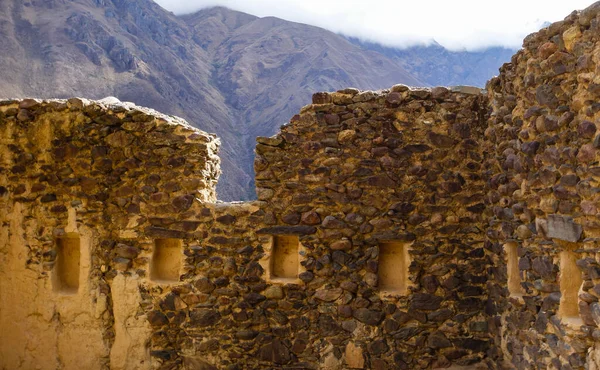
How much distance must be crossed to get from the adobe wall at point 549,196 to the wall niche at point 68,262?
3.82 meters

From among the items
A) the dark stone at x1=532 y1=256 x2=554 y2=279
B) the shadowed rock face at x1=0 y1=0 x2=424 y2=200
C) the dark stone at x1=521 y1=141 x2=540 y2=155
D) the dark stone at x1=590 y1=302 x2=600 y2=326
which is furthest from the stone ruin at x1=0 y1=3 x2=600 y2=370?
the shadowed rock face at x1=0 y1=0 x2=424 y2=200

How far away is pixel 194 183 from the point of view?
5262mm

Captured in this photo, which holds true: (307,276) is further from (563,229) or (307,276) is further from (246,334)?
(563,229)

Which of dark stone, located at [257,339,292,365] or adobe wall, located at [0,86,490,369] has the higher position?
adobe wall, located at [0,86,490,369]

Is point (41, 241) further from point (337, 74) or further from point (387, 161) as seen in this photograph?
point (337, 74)

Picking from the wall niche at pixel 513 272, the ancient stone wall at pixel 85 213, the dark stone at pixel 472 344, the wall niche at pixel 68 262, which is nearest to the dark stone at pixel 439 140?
the wall niche at pixel 513 272

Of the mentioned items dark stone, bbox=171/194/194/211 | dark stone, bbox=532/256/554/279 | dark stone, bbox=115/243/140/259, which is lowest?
dark stone, bbox=532/256/554/279

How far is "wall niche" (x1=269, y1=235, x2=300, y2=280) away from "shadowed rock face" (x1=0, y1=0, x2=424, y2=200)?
12.9m

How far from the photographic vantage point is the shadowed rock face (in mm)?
20453

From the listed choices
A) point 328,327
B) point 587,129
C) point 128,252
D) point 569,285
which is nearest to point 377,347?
point 328,327

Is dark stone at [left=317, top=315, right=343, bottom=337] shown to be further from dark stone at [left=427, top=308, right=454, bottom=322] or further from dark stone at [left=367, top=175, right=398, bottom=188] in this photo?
dark stone at [left=367, top=175, right=398, bottom=188]

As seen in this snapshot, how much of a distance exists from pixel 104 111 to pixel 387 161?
2.67 m

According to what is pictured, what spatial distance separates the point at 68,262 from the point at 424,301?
11.0ft

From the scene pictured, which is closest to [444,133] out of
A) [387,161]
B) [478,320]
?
[387,161]
